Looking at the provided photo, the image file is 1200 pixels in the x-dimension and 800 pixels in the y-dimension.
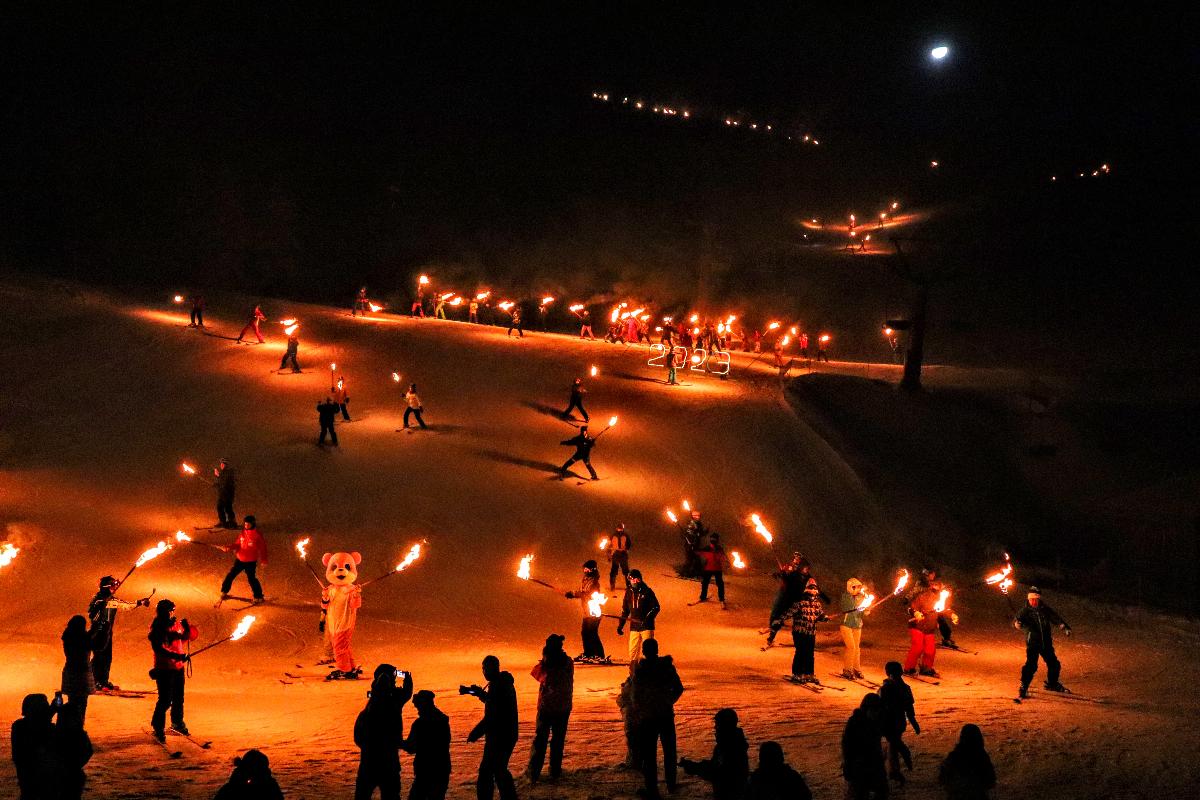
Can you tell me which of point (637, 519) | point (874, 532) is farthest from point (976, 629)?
point (637, 519)

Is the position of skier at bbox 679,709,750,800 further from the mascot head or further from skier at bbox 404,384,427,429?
skier at bbox 404,384,427,429

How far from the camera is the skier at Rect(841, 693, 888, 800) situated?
6848 mm

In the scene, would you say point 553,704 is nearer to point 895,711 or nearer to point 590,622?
point 895,711

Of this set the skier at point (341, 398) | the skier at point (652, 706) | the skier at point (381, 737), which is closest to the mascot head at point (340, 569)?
the skier at point (652, 706)

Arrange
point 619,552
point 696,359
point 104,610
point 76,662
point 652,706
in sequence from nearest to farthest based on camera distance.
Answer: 1. point 652,706
2. point 76,662
3. point 104,610
4. point 619,552
5. point 696,359

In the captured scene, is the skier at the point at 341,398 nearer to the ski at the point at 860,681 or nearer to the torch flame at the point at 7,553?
the torch flame at the point at 7,553

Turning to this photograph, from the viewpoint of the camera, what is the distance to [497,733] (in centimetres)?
711

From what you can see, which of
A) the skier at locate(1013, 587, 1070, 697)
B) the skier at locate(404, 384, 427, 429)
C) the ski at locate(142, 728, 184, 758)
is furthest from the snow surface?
the skier at locate(404, 384, 427, 429)

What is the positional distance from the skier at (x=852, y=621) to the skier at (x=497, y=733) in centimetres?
694

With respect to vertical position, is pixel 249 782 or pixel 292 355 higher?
pixel 292 355

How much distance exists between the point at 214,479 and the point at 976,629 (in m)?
16.4

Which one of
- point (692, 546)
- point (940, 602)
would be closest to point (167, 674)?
point (940, 602)

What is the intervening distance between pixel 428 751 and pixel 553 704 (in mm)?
1641

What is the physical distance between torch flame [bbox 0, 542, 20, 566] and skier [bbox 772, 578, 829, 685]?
12946 millimetres
